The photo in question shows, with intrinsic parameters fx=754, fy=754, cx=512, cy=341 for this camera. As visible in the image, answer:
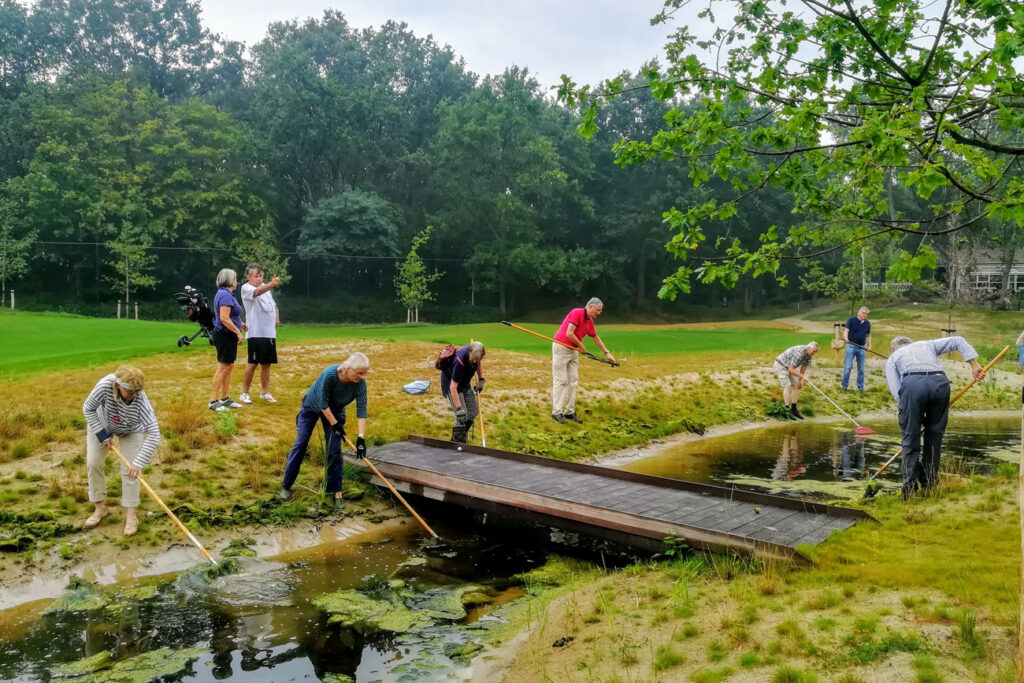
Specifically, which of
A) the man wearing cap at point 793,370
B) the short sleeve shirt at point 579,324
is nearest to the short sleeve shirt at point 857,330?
the man wearing cap at point 793,370

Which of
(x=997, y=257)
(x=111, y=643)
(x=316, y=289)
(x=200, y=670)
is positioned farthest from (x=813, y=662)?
(x=997, y=257)

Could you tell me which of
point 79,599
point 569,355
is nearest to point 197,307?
point 79,599

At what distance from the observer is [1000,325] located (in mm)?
43188

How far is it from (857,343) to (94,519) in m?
17.8

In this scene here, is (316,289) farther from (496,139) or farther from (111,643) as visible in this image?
(111,643)

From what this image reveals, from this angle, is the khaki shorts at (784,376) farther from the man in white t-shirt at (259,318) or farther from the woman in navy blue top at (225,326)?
the woman in navy blue top at (225,326)

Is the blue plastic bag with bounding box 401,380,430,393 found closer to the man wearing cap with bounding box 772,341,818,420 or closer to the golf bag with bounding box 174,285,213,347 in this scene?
the golf bag with bounding box 174,285,213,347

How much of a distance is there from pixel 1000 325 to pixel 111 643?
48518 mm

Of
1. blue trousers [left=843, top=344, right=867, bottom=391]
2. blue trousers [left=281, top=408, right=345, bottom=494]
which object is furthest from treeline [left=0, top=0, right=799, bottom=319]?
blue trousers [left=281, top=408, right=345, bottom=494]

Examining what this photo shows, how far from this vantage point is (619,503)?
8633 mm

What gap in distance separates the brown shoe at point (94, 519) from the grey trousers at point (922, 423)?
9472 millimetres

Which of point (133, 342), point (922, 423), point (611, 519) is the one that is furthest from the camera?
point (133, 342)

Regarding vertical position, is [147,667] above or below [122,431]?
below

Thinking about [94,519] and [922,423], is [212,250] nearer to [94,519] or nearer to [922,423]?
[94,519]
